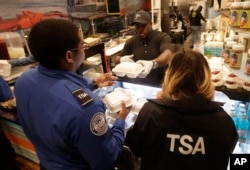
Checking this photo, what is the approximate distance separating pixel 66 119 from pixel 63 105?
0.07m

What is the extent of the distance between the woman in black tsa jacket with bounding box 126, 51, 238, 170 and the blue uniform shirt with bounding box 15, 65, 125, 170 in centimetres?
26

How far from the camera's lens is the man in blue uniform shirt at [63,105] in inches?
38.6

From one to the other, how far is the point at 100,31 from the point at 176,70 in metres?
4.67

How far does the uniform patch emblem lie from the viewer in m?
1.01

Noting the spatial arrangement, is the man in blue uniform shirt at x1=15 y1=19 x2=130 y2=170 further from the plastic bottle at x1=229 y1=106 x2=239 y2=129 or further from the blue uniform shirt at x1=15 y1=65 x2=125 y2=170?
the plastic bottle at x1=229 y1=106 x2=239 y2=129

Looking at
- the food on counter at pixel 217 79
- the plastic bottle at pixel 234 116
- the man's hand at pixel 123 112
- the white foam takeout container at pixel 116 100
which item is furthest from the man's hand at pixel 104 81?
the plastic bottle at pixel 234 116

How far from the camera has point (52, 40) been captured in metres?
0.98

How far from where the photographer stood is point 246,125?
157 cm

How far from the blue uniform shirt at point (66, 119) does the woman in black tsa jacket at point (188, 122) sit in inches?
10.2

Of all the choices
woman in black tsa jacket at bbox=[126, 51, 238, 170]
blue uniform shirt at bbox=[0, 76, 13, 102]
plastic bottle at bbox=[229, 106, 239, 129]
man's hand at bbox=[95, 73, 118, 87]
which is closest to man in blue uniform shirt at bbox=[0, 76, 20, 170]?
blue uniform shirt at bbox=[0, 76, 13, 102]

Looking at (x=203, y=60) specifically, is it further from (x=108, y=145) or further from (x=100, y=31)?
(x=100, y=31)

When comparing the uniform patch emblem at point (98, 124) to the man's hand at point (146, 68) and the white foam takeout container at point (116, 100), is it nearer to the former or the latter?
the white foam takeout container at point (116, 100)

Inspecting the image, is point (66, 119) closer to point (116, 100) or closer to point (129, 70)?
point (116, 100)

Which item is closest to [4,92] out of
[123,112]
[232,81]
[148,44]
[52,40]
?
[123,112]
